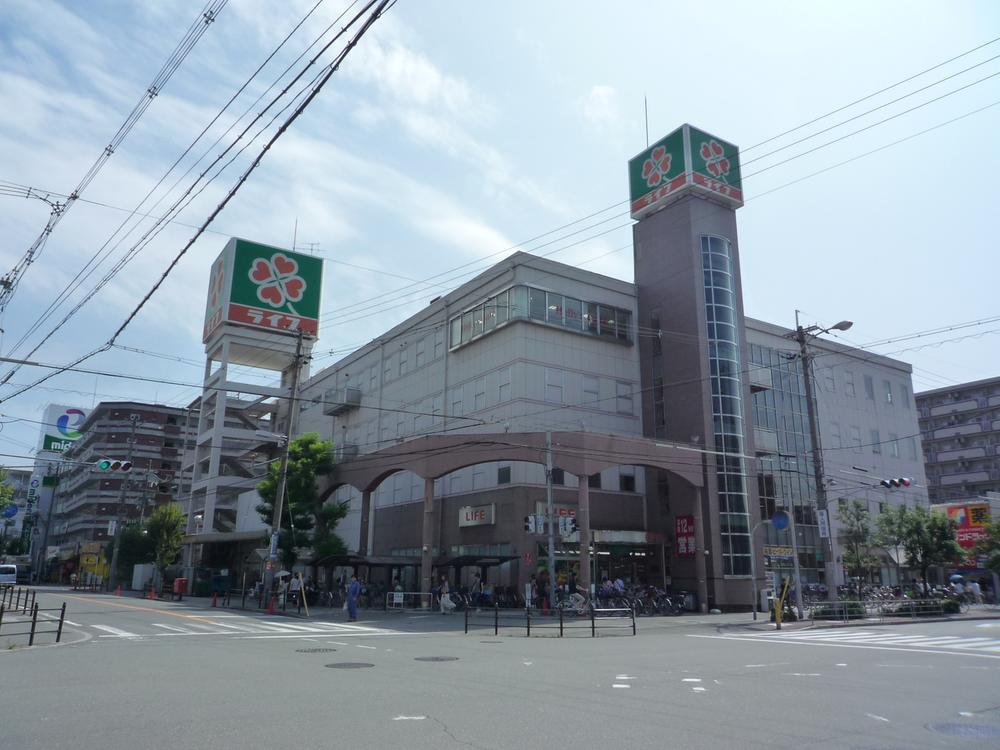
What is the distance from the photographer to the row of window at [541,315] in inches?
1576

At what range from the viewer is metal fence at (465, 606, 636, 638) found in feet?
71.6

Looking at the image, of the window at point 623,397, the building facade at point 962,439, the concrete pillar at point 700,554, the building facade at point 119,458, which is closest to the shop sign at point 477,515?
the window at point 623,397

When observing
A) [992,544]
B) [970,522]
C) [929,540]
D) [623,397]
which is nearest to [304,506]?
[623,397]

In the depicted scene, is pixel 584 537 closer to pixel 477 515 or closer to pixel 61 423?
pixel 477 515

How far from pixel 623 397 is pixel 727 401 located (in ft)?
19.7

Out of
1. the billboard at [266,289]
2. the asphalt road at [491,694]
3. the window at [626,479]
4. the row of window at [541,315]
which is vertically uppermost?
the billboard at [266,289]

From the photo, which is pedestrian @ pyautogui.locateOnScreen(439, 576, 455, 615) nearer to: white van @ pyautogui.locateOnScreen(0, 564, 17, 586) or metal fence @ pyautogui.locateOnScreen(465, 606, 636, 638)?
metal fence @ pyautogui.locateOnScreen(465, 606, 636, 638)

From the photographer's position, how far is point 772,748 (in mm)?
6918

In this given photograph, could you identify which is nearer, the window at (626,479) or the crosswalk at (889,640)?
the crosswalk at (889,640)

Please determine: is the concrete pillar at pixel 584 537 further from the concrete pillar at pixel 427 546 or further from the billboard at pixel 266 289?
the billboard at pixel 266 289

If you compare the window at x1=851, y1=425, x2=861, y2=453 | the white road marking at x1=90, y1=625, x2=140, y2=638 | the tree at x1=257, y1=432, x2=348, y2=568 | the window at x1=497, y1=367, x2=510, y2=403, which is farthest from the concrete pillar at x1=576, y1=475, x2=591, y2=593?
the window at x1=851, y1=425, x2=861, y2=453

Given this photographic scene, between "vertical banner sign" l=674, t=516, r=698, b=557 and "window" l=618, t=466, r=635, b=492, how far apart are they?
11.2 ft

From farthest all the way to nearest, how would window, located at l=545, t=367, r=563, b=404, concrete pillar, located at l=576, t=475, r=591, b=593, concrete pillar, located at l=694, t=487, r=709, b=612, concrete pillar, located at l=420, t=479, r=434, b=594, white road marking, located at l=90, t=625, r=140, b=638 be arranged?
window, located at l=545, t=367, r=563, b=404
concrete pillar, located at l=694, t=487, r=709, b=612
concrete pillar, located at l=420, t=479, r=434, b=594
concrete pillar, located at l=576, t=475, r=591, b=593
white road marking, located at l=90, t=625, r=140, b=638

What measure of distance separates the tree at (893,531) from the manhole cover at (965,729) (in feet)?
118
